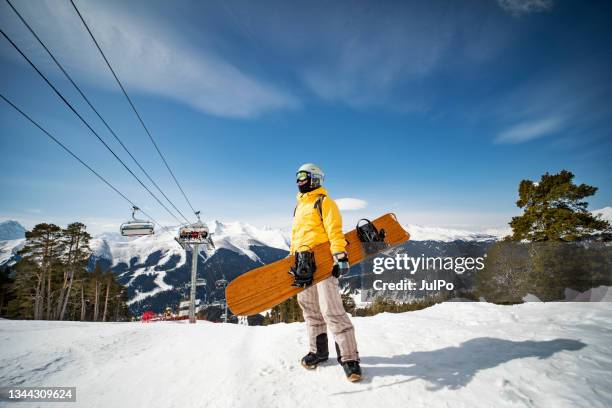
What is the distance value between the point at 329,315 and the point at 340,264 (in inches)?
29.1

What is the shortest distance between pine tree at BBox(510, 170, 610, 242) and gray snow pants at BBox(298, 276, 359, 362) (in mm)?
27558

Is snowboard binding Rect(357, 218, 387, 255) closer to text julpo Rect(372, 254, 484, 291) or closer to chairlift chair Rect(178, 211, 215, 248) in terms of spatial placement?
text julpo Rect(372, 254, 484, 291)

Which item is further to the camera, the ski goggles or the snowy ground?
the ski goggles

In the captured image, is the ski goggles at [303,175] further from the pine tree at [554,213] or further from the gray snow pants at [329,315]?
the pine tree at [554,213]

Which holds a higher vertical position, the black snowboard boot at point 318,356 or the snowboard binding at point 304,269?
the snowboard binding at point 304,269

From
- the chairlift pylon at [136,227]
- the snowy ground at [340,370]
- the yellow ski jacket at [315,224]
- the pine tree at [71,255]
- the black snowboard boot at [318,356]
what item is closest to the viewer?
the snowy ground at [340,370]

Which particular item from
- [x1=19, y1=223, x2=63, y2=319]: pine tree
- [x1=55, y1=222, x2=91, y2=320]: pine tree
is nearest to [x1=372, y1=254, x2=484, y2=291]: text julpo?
[x1=55, y1=222, x2=91, y2=320]: pine tree

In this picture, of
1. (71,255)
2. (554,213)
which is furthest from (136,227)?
(554,213)

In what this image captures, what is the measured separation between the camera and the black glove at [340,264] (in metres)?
3.54

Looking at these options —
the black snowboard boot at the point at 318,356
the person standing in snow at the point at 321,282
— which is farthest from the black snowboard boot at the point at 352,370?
the black snowboard boot at the point at 318,356

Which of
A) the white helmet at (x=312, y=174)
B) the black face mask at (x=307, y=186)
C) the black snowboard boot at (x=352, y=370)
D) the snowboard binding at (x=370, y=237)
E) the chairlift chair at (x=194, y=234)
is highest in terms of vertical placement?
the chairlift chair at (x=194, y=234)

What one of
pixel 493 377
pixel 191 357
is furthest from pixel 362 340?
pixel 191 357

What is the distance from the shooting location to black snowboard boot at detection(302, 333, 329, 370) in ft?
12.6

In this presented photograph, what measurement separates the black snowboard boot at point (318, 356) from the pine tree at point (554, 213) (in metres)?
27.5
